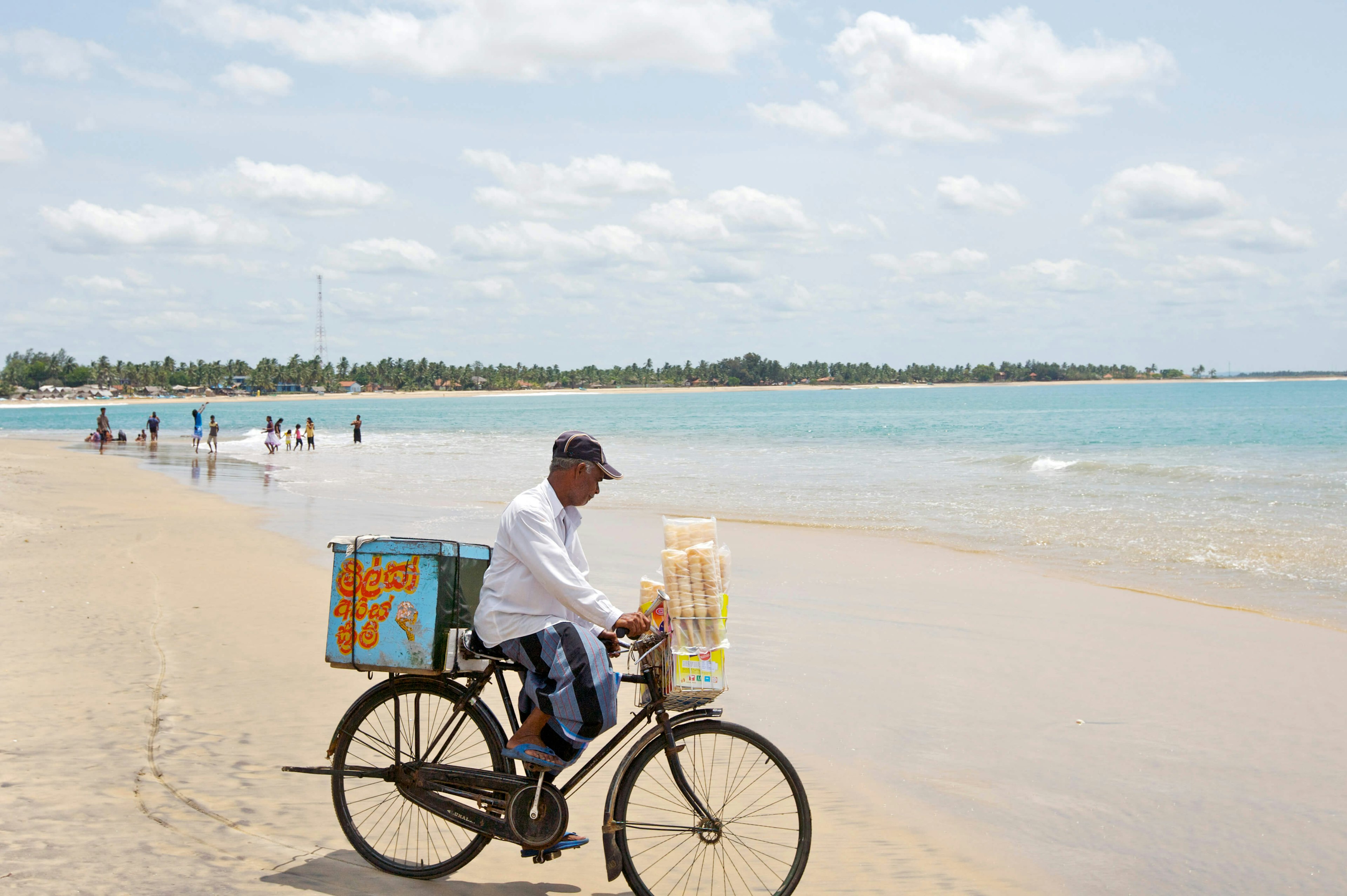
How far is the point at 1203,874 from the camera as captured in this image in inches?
178

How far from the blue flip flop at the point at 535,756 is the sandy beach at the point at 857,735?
65 centimetres

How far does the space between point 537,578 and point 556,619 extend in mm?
182

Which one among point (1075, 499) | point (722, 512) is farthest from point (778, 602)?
point (1075, 499)

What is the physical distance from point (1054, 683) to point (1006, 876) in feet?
10.8

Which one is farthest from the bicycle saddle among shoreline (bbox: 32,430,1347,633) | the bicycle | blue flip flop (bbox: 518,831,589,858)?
shoreline (bbox: 32,430,1347,633)

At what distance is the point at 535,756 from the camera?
3852mm

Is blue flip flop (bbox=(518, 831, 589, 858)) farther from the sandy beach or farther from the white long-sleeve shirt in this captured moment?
the white long-sleeve shirt

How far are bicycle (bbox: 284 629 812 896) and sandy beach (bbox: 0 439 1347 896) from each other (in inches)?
11.3

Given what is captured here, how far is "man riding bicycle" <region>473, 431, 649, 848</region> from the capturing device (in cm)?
372

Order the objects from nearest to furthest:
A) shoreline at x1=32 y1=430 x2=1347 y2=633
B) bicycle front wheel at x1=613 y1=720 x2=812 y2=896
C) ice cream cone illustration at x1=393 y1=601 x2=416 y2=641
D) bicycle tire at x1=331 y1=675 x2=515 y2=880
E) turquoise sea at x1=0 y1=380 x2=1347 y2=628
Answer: bicycle front wheel at x1=613 y1=720 x2=812 y2=896 < ice cream cone illustration at x1=393 y1=601 x2=416 y2=641 < bicycle tire at x1=331 y1=675 x2=515 y2=880 < shoreline at x1=32 y1=430 x2=1347 y2=633 < turquoise sea at x1=0 y1=380 x2=1347 y2=628

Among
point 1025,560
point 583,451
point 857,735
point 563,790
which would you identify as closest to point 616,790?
point 563,790

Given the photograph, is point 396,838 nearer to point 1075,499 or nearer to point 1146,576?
point 1146,576

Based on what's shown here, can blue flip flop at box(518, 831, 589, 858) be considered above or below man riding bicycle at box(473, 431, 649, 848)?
below

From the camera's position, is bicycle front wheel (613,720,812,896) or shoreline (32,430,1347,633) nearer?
bicycle front wheel (613,720,812,896)
